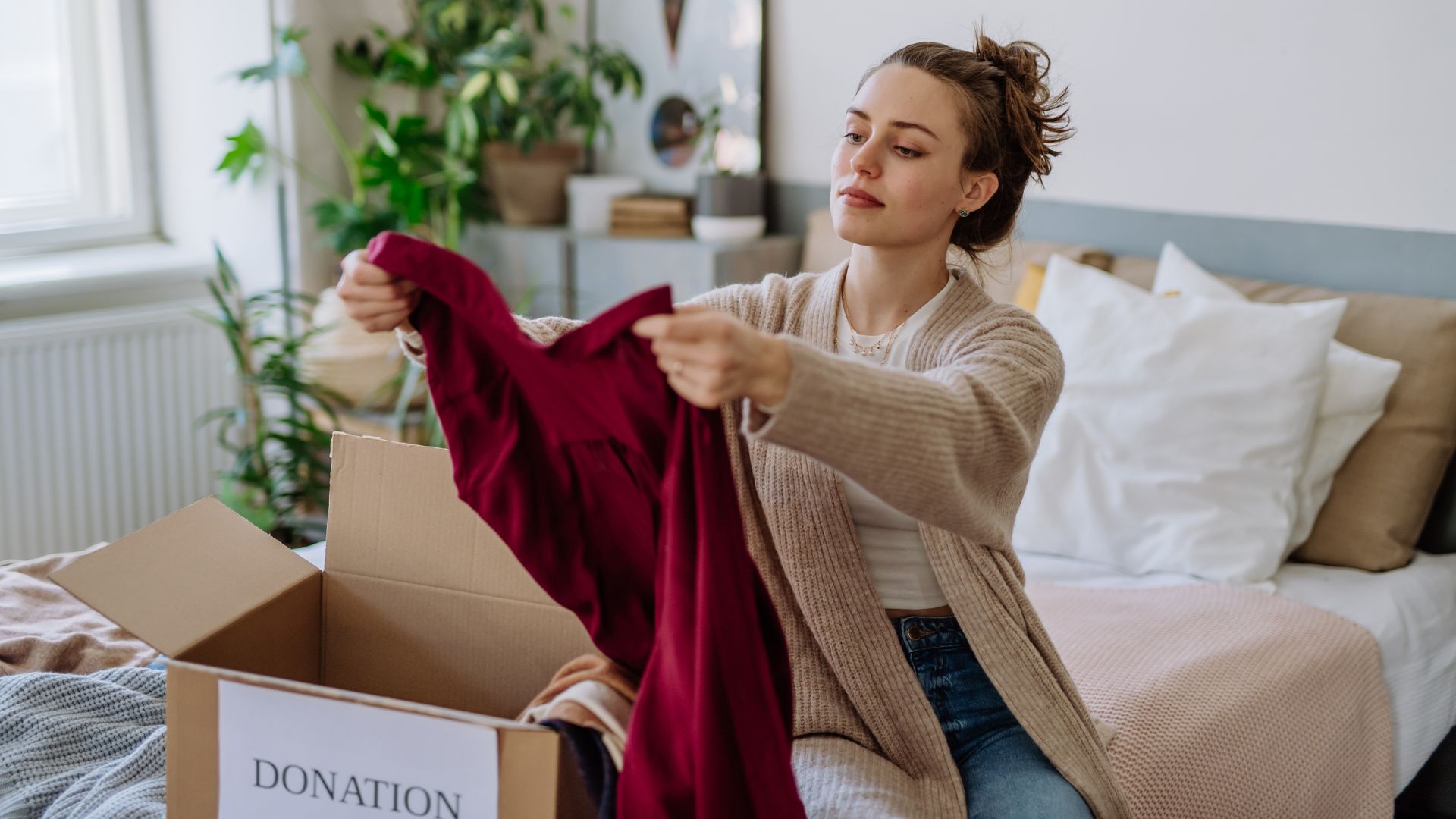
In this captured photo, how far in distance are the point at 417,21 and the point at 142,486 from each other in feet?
4.31

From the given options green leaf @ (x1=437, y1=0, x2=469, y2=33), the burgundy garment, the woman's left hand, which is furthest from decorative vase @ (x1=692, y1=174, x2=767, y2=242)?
the woman's left hand

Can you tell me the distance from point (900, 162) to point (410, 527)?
2.18ft

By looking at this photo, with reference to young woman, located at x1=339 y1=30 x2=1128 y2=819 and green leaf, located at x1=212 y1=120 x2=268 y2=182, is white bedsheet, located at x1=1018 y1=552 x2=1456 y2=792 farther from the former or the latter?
Result: green leaf, located at x1=212 y1=120 x2=268 y2=182

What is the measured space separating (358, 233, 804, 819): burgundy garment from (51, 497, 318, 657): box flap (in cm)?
27

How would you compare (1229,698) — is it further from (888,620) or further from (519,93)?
(519,93)

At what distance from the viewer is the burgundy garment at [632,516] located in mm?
1051

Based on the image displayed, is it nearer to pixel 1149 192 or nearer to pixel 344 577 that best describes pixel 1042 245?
pixel 1149 192

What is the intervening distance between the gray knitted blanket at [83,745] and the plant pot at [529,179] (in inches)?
78.8

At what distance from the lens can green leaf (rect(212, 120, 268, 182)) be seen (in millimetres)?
3057

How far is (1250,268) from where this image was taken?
97.7 inches

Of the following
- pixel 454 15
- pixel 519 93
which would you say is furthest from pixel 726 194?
pixel 454 15

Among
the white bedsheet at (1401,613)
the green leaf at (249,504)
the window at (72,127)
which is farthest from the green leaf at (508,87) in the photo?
the white bedsheet at (1401,613)

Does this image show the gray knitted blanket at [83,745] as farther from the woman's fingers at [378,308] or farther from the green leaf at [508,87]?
the green leaf at [508,87]

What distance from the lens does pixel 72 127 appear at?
3230 millimetres
